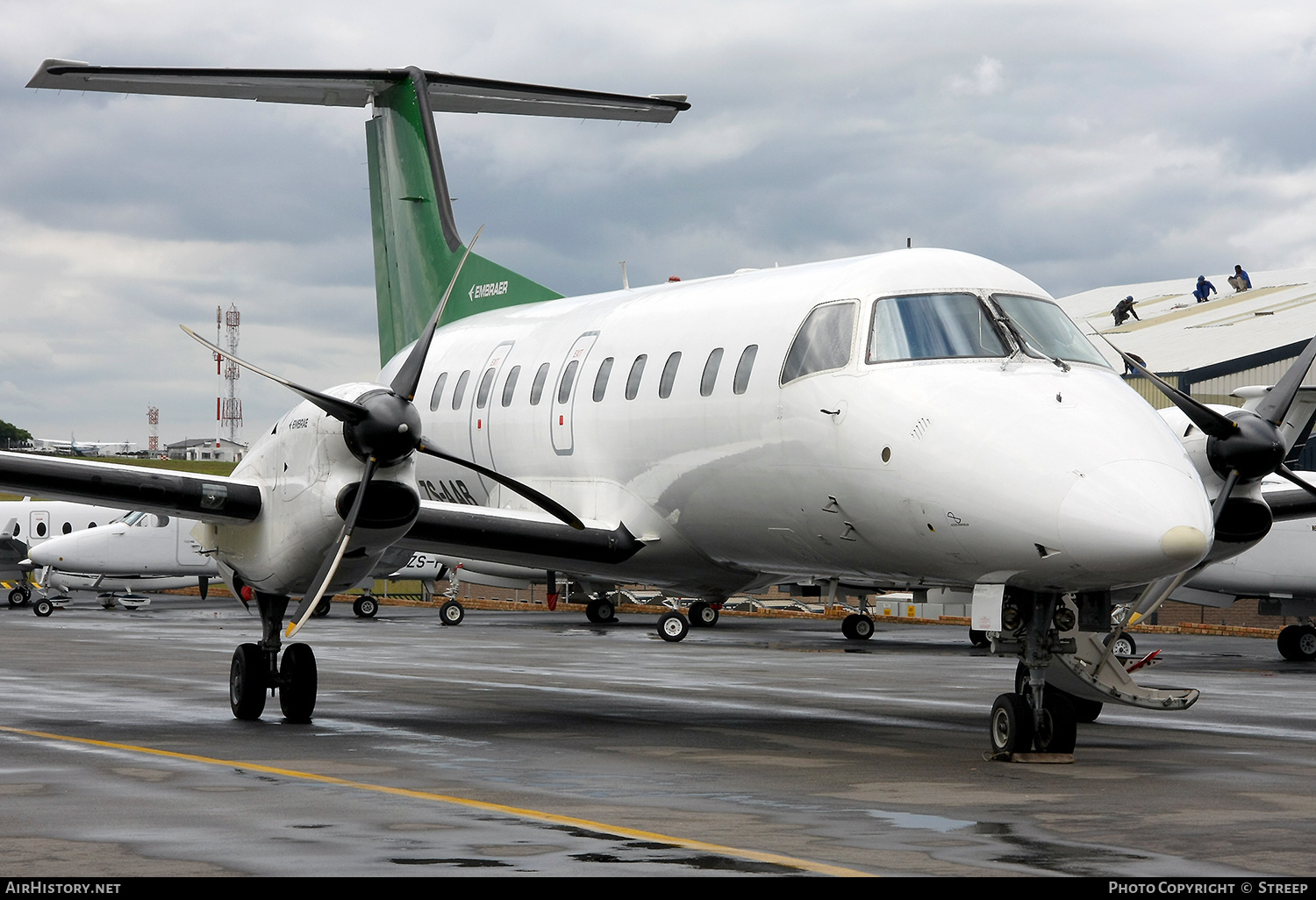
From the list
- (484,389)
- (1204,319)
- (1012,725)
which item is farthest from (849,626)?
(1204,319)

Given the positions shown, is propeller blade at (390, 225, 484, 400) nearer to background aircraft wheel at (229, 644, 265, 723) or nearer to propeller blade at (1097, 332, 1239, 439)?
background aircraft wheel at (229, 644, 265, 723)

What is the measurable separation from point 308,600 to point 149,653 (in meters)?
11.9

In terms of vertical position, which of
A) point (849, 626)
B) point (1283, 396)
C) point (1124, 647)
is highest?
point (1283, 396)

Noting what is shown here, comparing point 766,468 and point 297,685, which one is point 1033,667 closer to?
point 766,468

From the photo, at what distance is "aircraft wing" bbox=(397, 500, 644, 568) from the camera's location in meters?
12.8

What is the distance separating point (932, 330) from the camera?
11.0m

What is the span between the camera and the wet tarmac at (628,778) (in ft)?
22.7

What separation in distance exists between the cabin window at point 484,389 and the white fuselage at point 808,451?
0.03 meters

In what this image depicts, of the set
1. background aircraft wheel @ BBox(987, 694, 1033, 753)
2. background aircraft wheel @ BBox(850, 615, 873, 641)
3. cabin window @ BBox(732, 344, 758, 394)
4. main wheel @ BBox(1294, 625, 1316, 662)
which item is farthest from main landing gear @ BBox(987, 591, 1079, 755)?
background aircraft wheel @ BBox(850, 615, 873, 641)

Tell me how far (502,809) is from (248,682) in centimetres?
570

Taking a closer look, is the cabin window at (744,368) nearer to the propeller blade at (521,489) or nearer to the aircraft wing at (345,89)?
the propeller blade at (521,489)

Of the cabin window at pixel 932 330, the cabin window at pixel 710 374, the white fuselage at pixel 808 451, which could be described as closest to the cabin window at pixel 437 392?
the white fuselage at pixel 808 451

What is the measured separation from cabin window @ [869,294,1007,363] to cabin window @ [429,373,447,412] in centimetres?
706

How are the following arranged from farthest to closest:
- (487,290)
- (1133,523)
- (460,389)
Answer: (487,290) → (460,389) → (1133,523)
